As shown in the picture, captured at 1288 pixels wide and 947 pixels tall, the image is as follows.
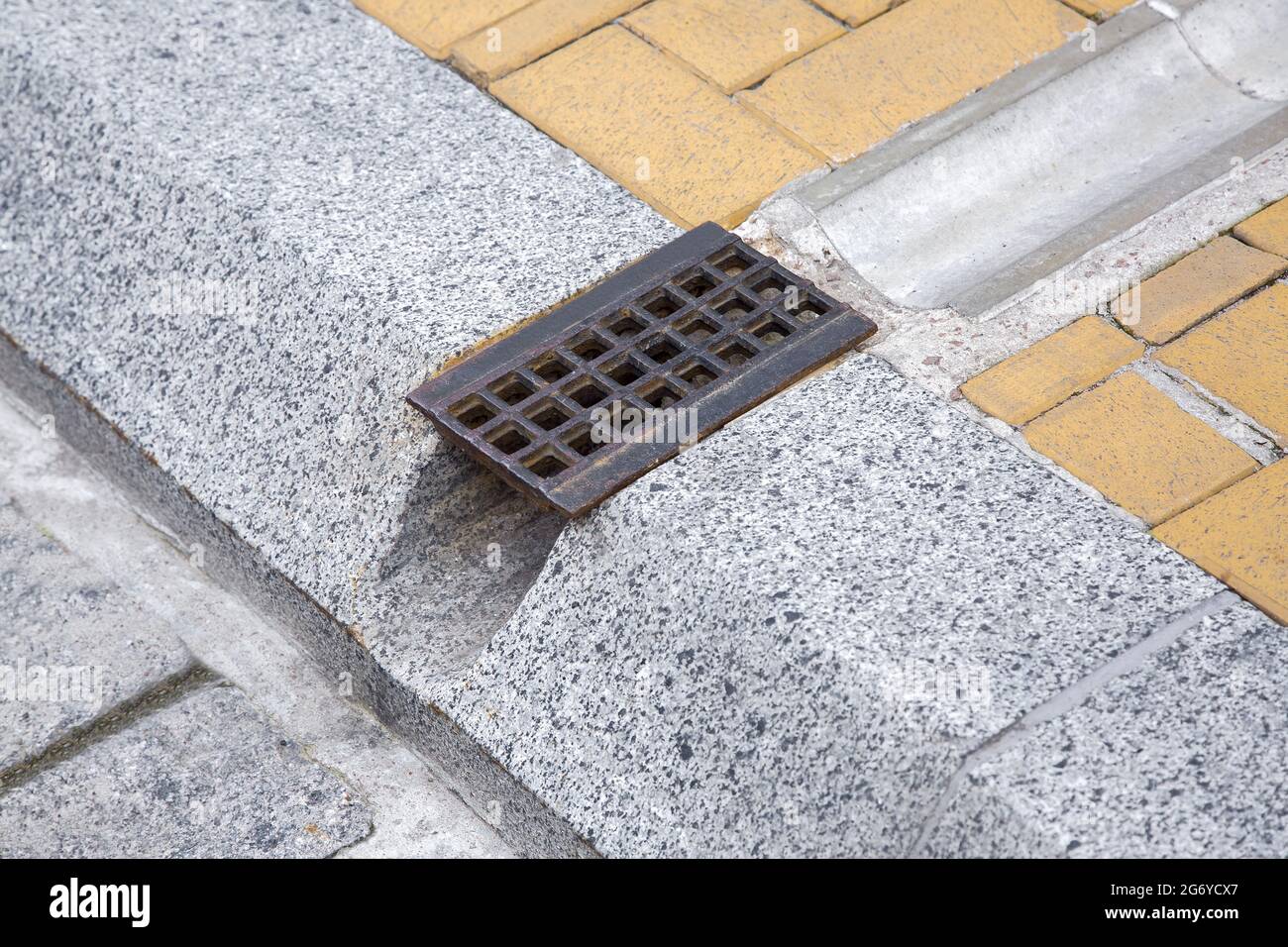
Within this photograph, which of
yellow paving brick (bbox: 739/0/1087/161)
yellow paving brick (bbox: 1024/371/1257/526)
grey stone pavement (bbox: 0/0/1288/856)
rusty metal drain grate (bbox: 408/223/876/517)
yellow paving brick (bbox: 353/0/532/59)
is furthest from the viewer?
yellow paving brick (bbox: 353/0/532/59)

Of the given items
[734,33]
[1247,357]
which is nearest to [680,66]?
[734,33]

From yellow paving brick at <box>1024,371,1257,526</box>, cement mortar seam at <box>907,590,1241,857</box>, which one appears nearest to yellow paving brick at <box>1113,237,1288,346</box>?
yellow paving brick at <box>1024,371,1257,526</box>

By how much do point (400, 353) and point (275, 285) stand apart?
29 cm

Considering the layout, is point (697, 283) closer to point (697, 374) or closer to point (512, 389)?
point (697, 374)

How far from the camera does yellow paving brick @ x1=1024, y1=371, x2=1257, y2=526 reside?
206 cm

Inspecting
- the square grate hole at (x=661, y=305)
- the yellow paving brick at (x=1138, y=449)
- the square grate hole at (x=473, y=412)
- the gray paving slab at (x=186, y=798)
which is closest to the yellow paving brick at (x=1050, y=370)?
the yellow paving brick at (x=1138, y=449)

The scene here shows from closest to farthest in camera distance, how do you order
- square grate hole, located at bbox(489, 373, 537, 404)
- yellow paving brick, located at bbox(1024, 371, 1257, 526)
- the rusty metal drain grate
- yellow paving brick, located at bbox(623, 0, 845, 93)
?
yellow paving brick, located at bbox(1024, 371, 1257, 526), the rusty metal drain grate, square grate hole, located at bbox(489, 373, 537, 404), yellow paving brick, located at bbox(623, 0, 845, 93)

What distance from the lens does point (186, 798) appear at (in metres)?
2.22

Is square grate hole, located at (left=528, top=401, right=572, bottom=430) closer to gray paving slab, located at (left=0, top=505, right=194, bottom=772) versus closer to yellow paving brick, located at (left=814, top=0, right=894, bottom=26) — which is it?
gray paving slab, located at (left=0, top=505, right=194, bottom=772)

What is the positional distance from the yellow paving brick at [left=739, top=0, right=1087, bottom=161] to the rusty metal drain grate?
0.38m

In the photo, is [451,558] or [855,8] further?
[855,8]

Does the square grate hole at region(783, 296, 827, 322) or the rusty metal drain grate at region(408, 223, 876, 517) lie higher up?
the square grate hole at region(783, 296, 827, 322)

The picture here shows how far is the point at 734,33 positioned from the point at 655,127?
32cm
